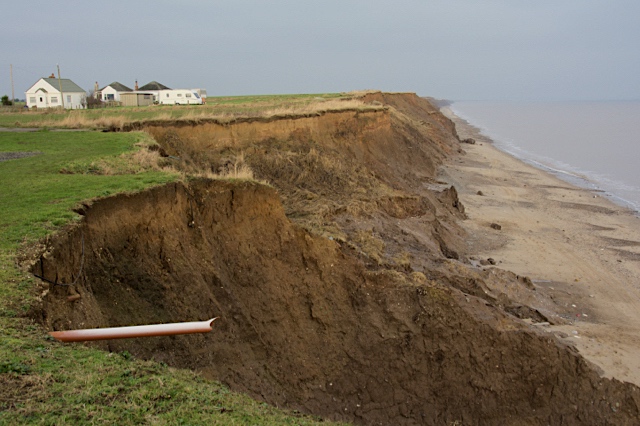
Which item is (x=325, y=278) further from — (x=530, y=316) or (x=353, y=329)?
(x=530, y=316)

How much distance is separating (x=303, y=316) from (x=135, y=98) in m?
49.7

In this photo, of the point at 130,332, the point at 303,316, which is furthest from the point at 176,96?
the point at 130,332

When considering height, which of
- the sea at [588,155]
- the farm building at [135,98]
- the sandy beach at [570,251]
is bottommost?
the sandy beach at [570,251]

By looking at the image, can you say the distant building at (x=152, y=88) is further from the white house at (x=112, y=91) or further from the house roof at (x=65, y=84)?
the house roof at (x=65, y=84)

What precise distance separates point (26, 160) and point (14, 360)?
11304 mm

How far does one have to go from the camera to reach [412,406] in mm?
11344

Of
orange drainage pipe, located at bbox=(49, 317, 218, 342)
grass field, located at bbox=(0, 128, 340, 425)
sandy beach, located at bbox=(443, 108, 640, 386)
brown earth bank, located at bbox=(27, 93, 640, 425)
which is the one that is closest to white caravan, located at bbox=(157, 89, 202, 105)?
sandy beach, located at bbox=(443, 108, 640, 386)

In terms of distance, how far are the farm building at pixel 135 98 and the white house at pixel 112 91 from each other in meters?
3.68

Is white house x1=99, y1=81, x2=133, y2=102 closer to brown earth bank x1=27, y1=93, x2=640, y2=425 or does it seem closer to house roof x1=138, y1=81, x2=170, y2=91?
house roof x1=138, y1=81, x2=170, y2=91

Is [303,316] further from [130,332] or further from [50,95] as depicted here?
[50,95]

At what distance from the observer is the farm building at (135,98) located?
2244 inches

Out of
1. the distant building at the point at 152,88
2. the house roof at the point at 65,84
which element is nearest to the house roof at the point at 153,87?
the distant building at the point at 152,88

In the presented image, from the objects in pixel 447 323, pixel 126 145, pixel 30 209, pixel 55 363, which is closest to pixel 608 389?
pixel 447 323

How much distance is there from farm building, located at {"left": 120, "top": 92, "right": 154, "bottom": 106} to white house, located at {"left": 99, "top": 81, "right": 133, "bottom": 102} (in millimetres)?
3676
